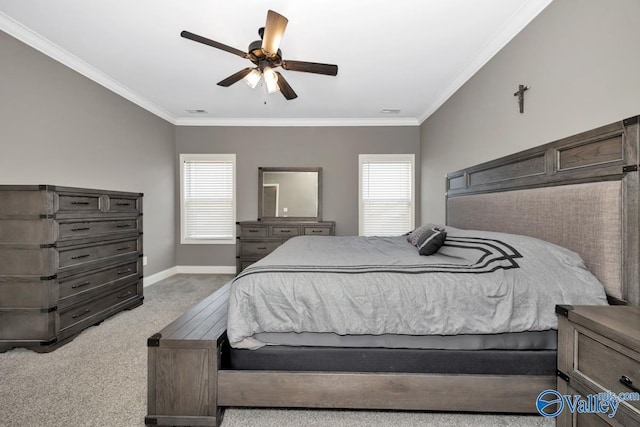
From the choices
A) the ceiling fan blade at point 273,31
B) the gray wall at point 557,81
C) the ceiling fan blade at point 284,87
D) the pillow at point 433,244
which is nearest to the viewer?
the gray wall at point 557,81

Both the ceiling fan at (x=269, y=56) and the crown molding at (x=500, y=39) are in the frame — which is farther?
the crown molding at (x=500, y=39)

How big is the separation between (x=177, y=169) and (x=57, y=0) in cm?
297

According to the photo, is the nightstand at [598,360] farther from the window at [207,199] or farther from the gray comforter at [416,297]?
the window at [207,199]

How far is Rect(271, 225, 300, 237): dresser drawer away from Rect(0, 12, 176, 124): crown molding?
2612mm

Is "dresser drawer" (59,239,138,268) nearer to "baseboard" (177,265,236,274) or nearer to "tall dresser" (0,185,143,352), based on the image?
"tall dresser" (0,185,143,352)

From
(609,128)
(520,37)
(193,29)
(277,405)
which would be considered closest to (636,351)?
(609,128)

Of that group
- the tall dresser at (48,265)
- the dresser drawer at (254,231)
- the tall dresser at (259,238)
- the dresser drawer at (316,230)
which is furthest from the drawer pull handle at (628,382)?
the dresser drawer at (254,231)

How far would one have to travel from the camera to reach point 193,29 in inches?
96.5

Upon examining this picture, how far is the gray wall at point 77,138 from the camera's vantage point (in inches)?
96.0

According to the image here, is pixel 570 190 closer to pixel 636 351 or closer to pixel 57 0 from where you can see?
pixel 636 351

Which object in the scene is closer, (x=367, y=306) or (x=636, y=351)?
(x=636, y=351)

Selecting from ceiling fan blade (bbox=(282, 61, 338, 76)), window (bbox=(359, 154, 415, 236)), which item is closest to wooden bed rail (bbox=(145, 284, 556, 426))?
ceiling fan blade (bbox=(282, 61, 338, 76))

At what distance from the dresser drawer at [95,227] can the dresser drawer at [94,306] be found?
2.08 feet

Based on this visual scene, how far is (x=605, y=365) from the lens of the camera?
1.04m
